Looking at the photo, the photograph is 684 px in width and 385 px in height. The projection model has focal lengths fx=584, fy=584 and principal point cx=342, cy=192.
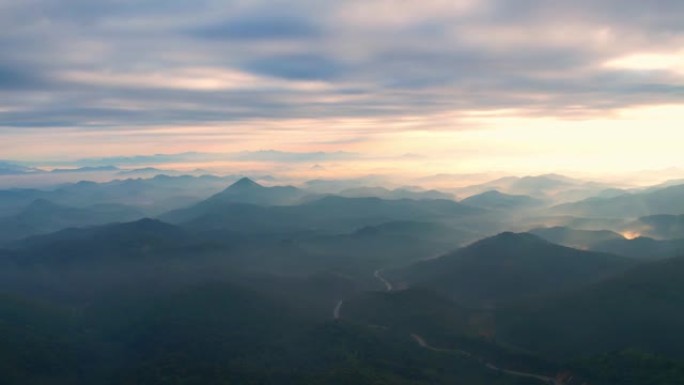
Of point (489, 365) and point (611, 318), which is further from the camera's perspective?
point (611, 318)

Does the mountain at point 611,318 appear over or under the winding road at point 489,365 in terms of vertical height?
over

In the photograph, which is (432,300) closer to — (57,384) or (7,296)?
(57,384)

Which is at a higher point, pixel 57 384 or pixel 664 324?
pixel 664 324

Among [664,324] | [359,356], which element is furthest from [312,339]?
[664,324]

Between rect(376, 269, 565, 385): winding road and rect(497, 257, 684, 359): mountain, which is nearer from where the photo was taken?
rect(376, 269, 565, 385): winding road

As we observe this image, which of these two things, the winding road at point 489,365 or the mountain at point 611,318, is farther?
the mountain at point 611,318

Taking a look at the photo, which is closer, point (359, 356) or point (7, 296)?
point (359, 356)

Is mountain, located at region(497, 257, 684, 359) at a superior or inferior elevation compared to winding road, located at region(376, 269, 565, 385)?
superior

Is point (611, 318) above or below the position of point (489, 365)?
above
